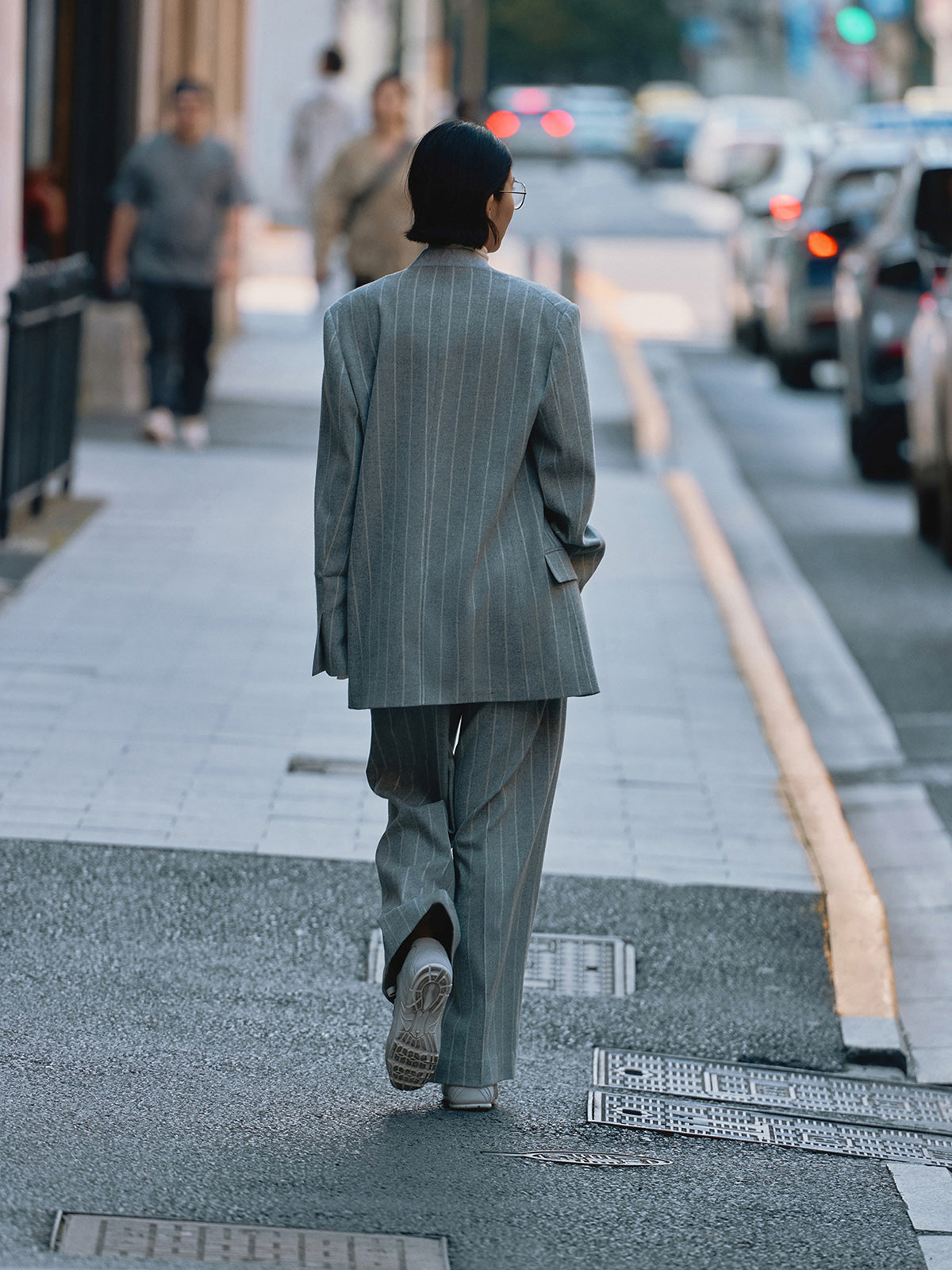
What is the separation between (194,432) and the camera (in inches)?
509

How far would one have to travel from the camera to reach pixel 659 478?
13164 mm

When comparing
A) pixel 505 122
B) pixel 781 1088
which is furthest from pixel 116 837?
pixel 505 122

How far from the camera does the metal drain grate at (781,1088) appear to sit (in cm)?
472

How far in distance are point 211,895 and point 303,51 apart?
28397mm

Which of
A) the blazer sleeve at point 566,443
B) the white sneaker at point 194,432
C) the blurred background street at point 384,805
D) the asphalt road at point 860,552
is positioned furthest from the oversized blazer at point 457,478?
the white sneaker at point 194,432

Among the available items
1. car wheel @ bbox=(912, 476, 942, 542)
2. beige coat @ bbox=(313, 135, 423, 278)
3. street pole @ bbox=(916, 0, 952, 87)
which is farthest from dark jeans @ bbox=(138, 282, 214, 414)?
street pole @ bbox=(916, 0, 952, 87)

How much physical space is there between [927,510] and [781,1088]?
727 cm

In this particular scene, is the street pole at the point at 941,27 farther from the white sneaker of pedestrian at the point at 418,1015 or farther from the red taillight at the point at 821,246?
the white sneaker of pedestrian at the point at 418,1015

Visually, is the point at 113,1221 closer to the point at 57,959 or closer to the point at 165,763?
the point at 57,959

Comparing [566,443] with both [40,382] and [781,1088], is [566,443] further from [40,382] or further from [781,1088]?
[40,382]

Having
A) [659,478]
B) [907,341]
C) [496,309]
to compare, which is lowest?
[659,478]

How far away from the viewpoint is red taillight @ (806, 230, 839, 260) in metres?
17.1

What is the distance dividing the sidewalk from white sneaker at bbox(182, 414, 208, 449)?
3432mm

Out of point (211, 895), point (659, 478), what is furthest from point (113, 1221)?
point (659, 478)
